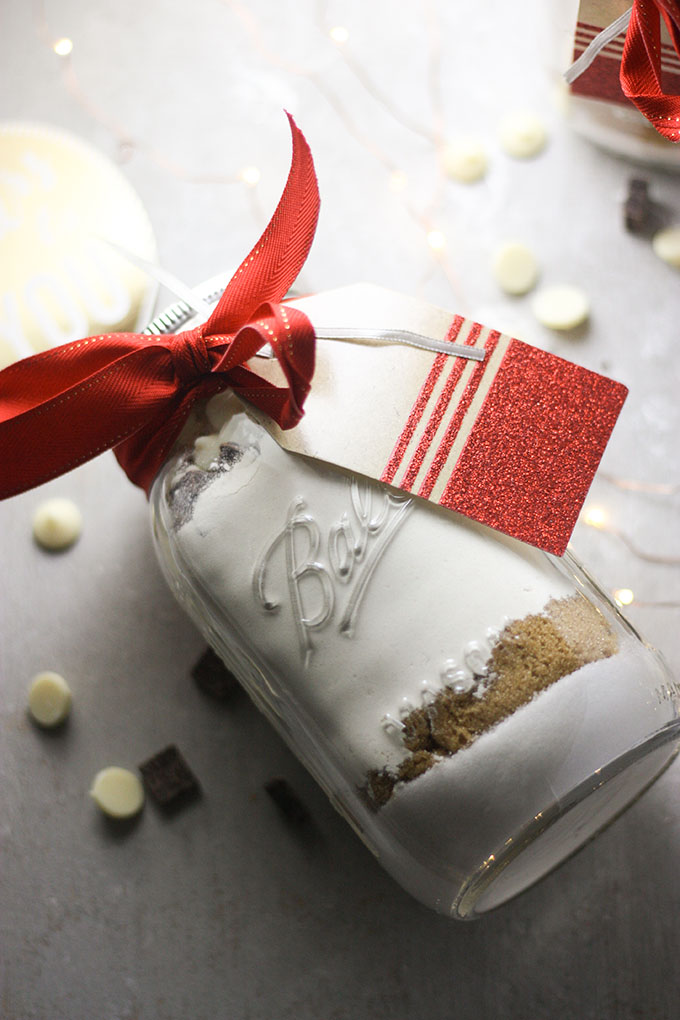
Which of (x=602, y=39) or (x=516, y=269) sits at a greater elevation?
(x=602, y=39)

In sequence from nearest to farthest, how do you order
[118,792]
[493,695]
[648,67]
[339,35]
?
[493,695] → [648,67] → [118,792] → [339,35]

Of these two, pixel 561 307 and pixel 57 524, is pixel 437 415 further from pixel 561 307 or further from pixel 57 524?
pixel 57 524

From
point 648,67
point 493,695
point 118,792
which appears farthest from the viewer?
point 118,792

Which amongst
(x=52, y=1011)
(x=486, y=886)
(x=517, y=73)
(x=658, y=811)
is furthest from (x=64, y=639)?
(x=517, y=73)

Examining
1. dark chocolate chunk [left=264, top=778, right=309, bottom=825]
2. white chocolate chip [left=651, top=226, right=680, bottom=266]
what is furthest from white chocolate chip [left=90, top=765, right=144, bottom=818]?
white chocolate chip [left=651, top=226, right=680, bottom=266]

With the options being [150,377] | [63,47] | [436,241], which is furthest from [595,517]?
[63,47]

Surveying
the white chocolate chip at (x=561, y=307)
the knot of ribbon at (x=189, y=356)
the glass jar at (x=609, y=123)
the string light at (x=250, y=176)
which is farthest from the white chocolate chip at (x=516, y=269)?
the knot of ribbon at (x=189, y=356)

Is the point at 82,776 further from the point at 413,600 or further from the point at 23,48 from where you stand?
the point at 23,48

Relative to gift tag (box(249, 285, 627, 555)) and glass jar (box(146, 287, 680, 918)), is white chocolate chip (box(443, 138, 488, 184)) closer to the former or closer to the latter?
gift tag (box(249, 285, 627, 555))
